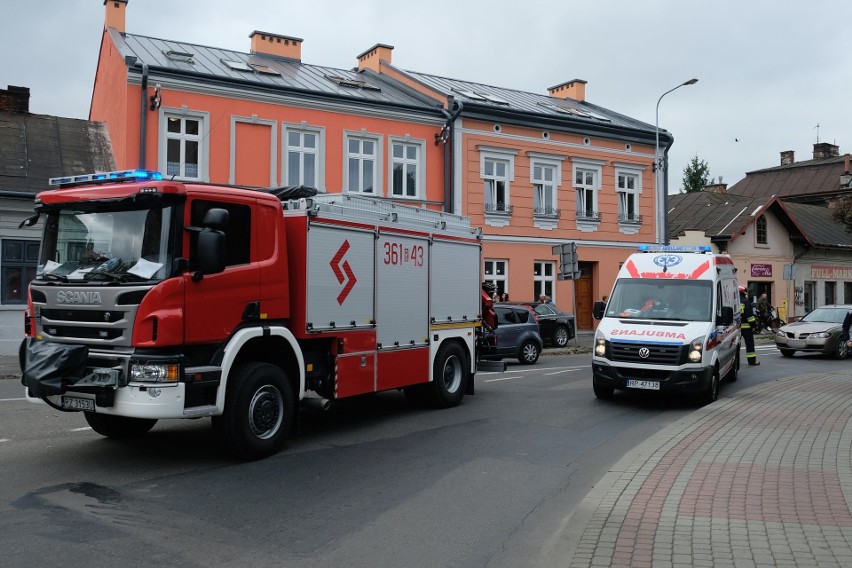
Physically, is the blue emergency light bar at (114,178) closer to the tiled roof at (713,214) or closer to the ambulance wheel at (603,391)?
the ambulance wheel at (603,391)

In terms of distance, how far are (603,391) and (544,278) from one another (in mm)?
15617

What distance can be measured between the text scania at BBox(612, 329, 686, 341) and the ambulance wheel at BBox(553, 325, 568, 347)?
11.9m

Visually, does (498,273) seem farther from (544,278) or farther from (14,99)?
(14,99)

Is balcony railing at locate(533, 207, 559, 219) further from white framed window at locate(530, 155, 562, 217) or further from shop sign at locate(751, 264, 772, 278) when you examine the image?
shop sign at locate(751, 264, 772, 278)

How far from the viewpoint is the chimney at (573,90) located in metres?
33.8

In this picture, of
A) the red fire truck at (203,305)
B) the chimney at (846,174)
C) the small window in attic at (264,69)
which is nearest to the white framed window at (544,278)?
the small window in attic at (264,69)

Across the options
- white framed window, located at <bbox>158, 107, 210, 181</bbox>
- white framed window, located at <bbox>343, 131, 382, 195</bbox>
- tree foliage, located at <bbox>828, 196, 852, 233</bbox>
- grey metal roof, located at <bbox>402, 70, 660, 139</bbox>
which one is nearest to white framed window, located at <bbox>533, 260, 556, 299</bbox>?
grey metal roof, located at <bbox>402, 70, 660, 139</bbox>

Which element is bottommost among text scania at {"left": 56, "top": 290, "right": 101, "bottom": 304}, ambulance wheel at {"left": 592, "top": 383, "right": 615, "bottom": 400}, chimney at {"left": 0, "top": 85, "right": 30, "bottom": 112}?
ambulance wheel at {"left": 592, "top": 383, "right": 615, "bottom": 400}

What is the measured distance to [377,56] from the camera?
1155 inches

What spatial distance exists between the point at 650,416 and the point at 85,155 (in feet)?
57.1

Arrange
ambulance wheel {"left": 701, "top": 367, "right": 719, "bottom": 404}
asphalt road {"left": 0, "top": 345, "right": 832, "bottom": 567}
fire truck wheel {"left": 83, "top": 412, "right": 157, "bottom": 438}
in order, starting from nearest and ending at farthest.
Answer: asphalt road {"left": 0, "top": 345, "right": 832, "bottom": 567}
fire truck wheel {"left": 83, "top": 412, "right": 157, "bottom": 438}
ambulance wheel {"left": 701, "top": 367, "right": 719, "bottom": 404}

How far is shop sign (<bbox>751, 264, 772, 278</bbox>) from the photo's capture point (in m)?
36.8

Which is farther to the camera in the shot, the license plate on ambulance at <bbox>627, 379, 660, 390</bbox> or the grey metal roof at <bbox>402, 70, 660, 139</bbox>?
the grey metal roof at <bbox>402, 70, 660, 139</bbox>

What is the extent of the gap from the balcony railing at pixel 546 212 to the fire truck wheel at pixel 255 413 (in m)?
20.4
